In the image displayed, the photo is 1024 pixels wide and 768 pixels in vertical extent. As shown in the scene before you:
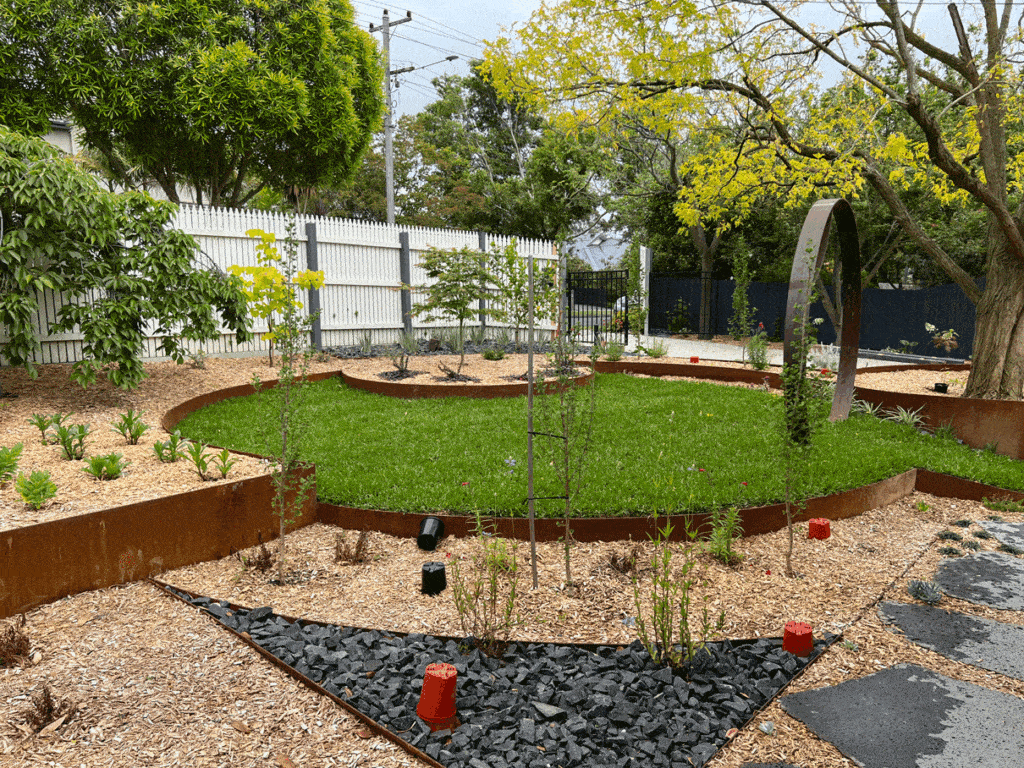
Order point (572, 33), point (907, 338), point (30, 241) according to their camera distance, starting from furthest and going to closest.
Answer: point (907, 338) < point (572, 33) < point (30, 241)

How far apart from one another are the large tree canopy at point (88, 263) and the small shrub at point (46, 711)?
4.10 meters

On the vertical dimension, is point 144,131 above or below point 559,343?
above

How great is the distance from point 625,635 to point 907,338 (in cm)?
1383

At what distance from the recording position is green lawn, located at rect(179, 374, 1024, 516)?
12.6 feet

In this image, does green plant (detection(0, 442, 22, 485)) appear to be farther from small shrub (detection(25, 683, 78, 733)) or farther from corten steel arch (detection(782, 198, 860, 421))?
corten steel arch (detection(782, 198, 860, 421))

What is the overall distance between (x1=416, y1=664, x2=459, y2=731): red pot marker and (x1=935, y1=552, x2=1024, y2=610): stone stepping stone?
2.47 m

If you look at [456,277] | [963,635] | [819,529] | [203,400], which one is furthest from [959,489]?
[203,400]

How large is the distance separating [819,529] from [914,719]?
163 centimetres

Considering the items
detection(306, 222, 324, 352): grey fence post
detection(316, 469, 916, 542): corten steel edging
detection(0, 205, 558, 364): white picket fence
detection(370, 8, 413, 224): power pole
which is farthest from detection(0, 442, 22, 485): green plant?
detection(370, 8, 413, 224): power pole

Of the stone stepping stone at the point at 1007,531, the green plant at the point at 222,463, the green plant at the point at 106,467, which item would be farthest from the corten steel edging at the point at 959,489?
the green plant at the point at 106,467

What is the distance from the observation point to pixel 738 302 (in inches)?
489

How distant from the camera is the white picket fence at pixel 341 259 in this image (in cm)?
898

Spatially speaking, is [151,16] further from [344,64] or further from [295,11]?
[344,64]

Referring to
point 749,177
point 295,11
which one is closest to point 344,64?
point 295,11
